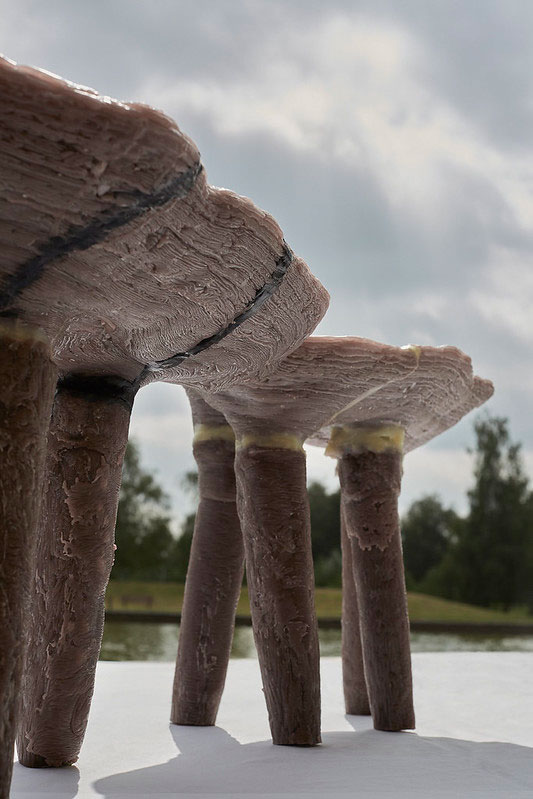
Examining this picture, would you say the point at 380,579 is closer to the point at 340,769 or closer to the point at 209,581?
the point at 209,581

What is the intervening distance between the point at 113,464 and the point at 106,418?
0.19 m

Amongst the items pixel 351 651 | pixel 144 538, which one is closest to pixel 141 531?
pixel 144 538

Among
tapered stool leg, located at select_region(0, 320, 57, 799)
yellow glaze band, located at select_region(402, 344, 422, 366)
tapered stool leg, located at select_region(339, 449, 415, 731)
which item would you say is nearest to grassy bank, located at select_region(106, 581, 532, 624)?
tapered stool leg, located at select_region(339, 449, 415, 731)

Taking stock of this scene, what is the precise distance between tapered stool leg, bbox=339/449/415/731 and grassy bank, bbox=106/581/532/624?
12101 mm

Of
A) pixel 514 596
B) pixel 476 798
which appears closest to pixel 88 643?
pixel 476 798

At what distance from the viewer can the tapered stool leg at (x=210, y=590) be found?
4496mm

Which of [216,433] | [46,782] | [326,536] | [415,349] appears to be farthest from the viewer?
[326,536]

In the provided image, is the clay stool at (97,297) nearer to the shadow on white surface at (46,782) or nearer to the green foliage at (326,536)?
the shadow on white surface at (46,782)

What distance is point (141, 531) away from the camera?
893 inches

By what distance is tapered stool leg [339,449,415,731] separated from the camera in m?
4.29

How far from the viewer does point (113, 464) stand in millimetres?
3482

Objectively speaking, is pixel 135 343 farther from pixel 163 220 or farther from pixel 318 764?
pixel 318 764

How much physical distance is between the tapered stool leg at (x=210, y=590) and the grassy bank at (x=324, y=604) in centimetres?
1182

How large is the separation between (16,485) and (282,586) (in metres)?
1.76
